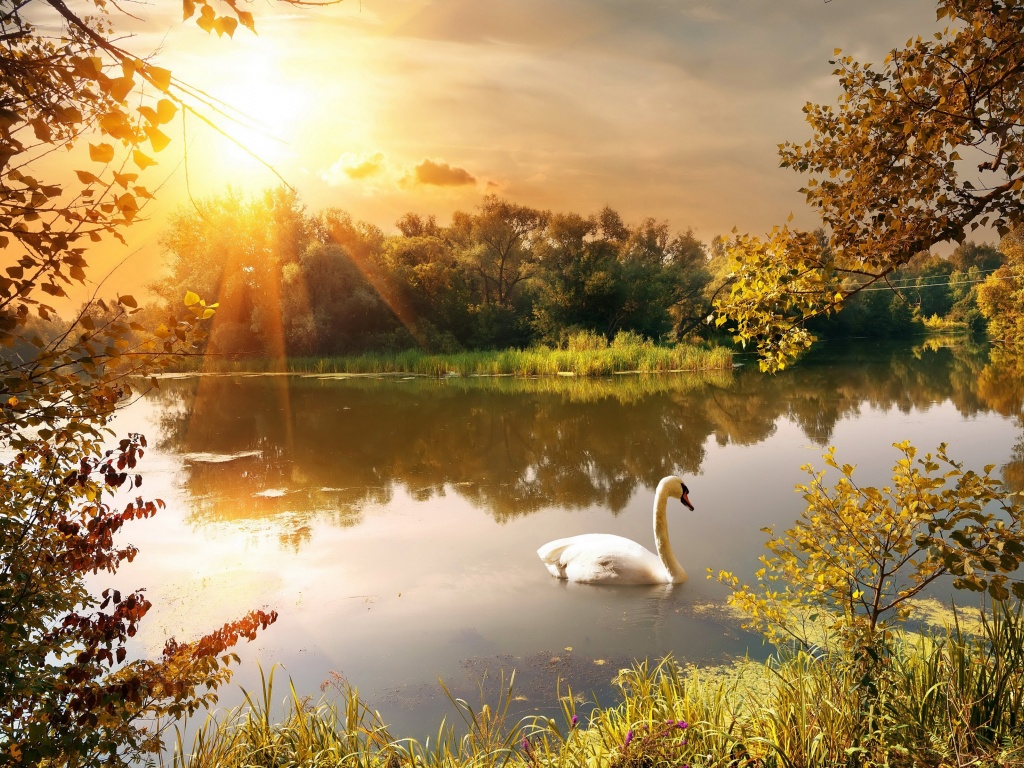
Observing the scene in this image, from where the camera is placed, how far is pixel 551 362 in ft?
75.9

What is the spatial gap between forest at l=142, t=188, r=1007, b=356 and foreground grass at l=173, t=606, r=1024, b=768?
24.4m

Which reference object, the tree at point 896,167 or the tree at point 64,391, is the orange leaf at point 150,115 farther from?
the tree at point 896,167

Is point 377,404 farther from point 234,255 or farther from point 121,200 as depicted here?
point 234,255

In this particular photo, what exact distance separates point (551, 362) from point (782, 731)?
67.9 ft

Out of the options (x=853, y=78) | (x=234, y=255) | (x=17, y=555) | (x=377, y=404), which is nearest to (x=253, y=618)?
(x=17, y=555)

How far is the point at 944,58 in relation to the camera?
287cm

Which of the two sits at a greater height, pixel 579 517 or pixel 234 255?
pixel 234 255

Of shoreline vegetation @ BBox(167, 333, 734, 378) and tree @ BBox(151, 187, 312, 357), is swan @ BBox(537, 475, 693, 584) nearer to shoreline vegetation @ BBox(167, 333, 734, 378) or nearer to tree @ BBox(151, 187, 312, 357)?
shoreline vegetation @ BBox(167, 333, 734, 378)

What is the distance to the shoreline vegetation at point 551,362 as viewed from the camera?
22.8 m

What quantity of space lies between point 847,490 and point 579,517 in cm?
445

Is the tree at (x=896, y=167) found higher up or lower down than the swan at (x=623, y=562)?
higher up

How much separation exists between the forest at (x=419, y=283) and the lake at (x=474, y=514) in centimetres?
1274

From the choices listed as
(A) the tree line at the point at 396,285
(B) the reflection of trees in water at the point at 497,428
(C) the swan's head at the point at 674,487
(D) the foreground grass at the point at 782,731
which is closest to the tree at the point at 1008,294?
(B) the reflection of trees in water at the point at 497,428

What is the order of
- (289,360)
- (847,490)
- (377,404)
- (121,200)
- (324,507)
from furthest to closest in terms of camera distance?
(289,360) < (377,404) < (324,507) < (847,490) < (121,200)
